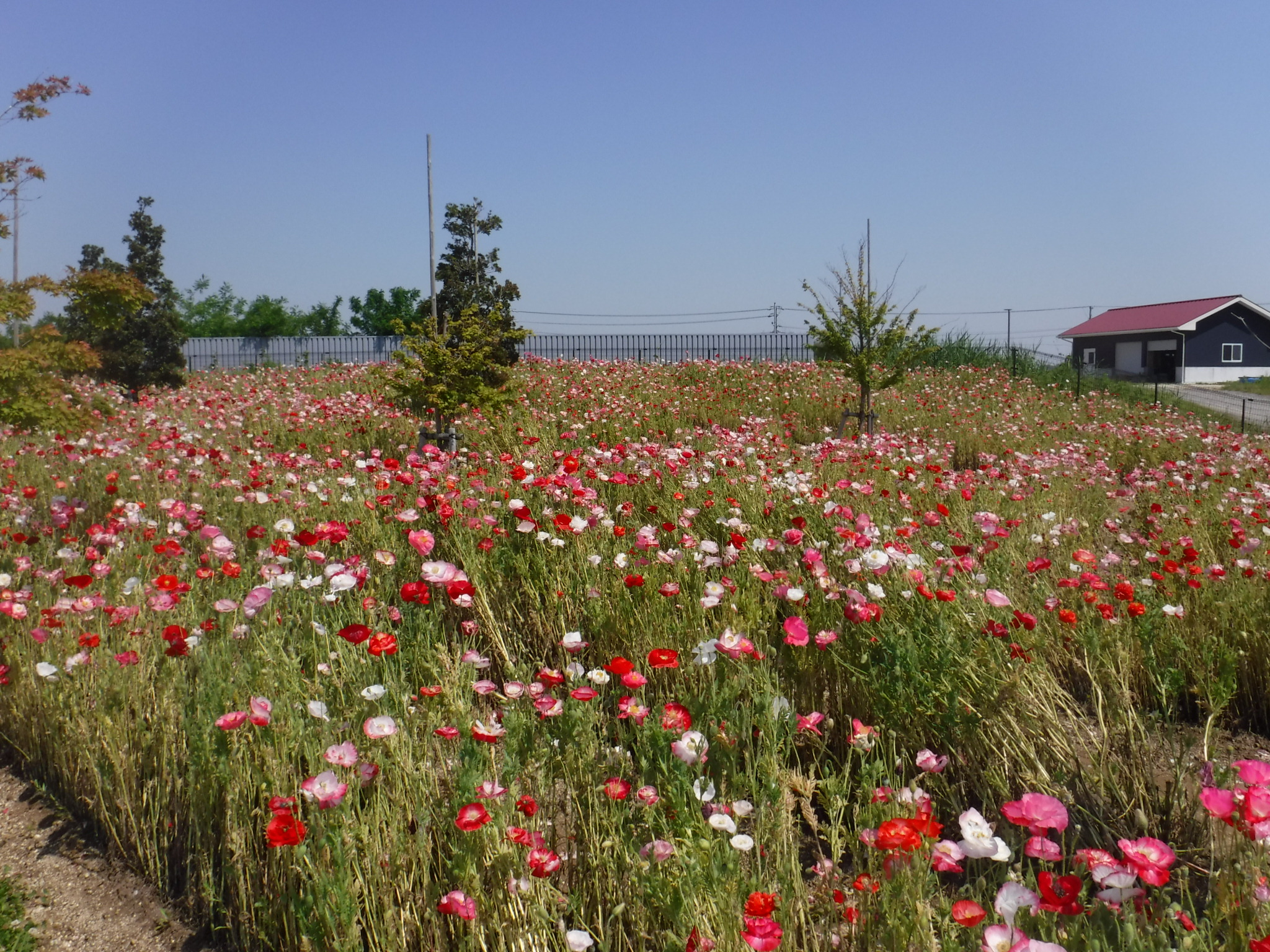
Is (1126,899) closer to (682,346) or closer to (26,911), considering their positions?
(26,911)

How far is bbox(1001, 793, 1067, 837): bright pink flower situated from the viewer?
1.73m

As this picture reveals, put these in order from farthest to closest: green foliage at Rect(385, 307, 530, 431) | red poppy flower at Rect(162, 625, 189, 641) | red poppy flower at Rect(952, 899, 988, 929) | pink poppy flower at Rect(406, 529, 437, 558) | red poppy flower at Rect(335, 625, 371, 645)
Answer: green foliage at Rect(385, 307, 530, 431), pink poppy flower at Rect(406, 529, 437, 558), red poppy flower at Rect(162, 625, 189, 641), red poppy flower at Rect(335, 625, 371, 645), red poppy flower at Rect(952, 899, 988, 929)

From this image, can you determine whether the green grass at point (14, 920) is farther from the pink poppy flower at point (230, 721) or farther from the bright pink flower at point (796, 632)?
the bright pink flower at point (796, 632)

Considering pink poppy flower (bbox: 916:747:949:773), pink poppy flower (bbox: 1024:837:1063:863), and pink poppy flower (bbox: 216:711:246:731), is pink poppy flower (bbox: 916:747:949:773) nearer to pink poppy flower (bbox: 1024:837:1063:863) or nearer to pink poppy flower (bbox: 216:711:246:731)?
pink poppy flower (bbox: 1024:837:1063:863)

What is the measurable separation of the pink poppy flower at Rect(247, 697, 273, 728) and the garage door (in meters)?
40.9

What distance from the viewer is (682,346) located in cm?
3516

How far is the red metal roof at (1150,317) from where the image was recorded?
112 ft

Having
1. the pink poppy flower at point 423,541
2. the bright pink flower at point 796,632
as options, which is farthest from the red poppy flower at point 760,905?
the pink poppy flower at point 423,541

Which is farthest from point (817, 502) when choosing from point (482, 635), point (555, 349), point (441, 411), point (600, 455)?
point (555, 349)

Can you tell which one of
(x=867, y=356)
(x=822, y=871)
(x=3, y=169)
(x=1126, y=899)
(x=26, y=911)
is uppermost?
(x=3, y=169)

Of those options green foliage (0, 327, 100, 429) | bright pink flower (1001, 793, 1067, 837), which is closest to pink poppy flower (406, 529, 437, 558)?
bright pink flower (1001, 793, 1067, 837)

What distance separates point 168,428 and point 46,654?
5.86 m

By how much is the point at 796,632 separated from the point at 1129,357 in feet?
133

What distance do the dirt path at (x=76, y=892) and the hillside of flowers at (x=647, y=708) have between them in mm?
79
